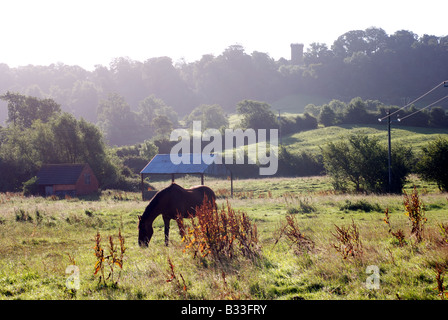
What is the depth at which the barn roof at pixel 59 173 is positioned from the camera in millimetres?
37000

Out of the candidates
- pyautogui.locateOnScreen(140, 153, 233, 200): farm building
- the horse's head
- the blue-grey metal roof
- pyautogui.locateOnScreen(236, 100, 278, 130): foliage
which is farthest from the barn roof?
pyautogui.locateOnScreen(236, 100, 278, 130): foliage

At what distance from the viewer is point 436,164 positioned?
2788 cm

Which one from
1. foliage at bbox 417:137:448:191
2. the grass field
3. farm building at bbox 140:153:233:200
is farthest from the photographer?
farm building at bbox 140:153:233:200

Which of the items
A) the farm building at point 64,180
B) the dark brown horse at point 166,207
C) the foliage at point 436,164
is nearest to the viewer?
the dark brown horse at point 166,207

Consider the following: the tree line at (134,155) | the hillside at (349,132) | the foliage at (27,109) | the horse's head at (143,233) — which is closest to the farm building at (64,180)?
the tree line at (134,155)

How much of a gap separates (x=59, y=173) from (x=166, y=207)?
32090 millimetres

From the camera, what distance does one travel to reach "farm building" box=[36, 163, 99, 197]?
36.9 meters

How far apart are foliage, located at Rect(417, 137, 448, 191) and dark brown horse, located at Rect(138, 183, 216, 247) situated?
24.4 metres

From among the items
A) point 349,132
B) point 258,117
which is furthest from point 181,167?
point 258,117

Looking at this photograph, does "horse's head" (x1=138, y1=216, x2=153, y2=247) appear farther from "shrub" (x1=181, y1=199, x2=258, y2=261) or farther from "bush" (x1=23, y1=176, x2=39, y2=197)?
"bush" (x1=23, y1=176, x2=39, y2=197)

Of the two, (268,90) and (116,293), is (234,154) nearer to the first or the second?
(116,293)

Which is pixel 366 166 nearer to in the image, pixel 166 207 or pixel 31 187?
pixel 166 207

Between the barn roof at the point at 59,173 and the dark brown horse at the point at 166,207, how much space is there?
29.6 meters

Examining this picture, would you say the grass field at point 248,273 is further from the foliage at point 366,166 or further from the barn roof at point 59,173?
the barn roof at point 59,173
